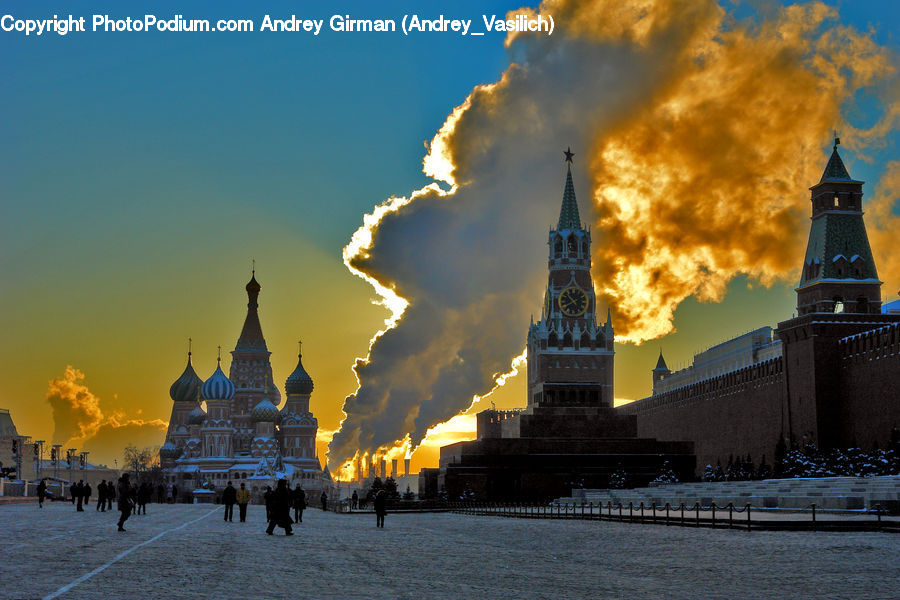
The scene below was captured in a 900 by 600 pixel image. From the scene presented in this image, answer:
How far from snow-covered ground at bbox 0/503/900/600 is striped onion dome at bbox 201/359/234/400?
10651 cm

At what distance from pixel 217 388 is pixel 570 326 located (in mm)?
41564

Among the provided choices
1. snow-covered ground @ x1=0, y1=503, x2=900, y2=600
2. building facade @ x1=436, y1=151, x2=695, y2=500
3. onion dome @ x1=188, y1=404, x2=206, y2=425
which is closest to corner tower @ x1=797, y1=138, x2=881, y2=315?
building facade @ x1=436, y1=151, x2=695, y2=500

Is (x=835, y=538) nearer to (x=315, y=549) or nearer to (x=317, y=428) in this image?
(x=315, y=549)

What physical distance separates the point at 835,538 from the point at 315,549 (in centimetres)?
1019

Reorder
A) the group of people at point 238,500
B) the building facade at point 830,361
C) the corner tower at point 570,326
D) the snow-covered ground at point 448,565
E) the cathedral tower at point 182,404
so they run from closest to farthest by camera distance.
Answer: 1. the snow-covered ground at point 448,565
2. the group of people at point 238,500
3. the building facade at point 830,361
4. the corner tower at point 570,326
5. the cathedral tower at point 182,404

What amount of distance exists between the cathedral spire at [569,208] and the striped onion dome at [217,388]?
138 ft

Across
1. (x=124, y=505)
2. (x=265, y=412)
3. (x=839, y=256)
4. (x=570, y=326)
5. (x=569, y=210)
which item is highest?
(x=569, y=210)

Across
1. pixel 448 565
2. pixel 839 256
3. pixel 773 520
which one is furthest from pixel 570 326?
pixel 448 565

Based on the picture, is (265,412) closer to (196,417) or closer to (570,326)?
(196,417)

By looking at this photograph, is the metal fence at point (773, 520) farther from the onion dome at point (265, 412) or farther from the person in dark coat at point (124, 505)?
the onion dome at point (265, 412)

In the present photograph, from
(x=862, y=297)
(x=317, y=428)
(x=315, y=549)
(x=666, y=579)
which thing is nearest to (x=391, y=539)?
(x=315, y=549)

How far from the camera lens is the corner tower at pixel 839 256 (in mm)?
63031

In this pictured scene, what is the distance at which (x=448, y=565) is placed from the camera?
18125 millimetres

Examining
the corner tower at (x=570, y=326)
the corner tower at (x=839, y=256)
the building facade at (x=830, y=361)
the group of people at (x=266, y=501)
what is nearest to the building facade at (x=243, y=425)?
→ the corner tower at (x=570, y=326)
